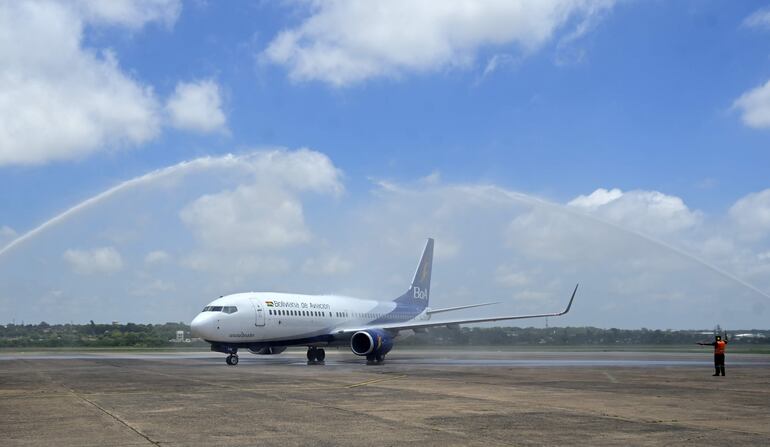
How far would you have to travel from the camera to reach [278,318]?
42906 mm

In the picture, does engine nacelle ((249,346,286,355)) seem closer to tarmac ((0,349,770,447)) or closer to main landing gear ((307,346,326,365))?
main landing gear ((307,346,326,365))

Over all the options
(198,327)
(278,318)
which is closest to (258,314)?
(278,318)

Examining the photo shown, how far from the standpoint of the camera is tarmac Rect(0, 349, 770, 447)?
1234 centimetres

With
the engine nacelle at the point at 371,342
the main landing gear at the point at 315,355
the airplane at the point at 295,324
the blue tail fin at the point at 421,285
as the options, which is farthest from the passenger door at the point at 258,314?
the blue tail fin at the point at 421,285

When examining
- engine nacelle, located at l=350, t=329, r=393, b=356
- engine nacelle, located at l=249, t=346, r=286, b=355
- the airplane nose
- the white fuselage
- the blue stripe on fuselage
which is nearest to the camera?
the airplane nose

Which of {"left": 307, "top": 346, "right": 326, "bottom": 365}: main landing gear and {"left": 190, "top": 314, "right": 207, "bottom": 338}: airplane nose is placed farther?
{"left": 307, "top": 346, "right": 326, "bottom": 365}: main landing gear

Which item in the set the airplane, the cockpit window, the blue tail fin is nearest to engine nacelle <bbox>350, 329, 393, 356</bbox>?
the airplane

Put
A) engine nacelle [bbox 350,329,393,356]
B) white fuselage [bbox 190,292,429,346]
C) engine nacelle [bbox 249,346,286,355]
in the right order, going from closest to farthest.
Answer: white fuselage [bbox 190,292,429,346], engine nacelle [bbox 249,346,286,355], engine nacelle [bbox 350,329,393,356]

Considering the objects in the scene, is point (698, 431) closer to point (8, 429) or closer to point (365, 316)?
point (8, 429)

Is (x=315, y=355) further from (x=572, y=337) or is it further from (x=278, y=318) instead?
(x=572, y=337)

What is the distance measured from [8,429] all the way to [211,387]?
31.4ft

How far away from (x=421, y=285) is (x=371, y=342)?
17.6m

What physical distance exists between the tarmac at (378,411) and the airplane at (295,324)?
12632 mm

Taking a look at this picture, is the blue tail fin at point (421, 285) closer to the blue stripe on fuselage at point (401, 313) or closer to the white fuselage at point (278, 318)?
the blue stripe on fuselage at point (401, 313)
